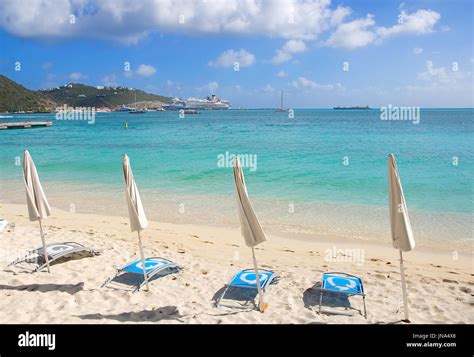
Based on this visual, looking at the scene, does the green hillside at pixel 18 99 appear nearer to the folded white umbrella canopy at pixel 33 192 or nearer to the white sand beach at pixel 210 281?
the white sand beach at pixel 210 281

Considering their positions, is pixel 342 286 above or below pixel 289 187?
below

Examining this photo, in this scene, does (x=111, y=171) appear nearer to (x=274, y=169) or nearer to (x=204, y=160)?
(x=204, y=160)

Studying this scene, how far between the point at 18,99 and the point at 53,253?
142069 mm

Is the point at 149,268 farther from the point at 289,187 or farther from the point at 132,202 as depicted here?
the point at 289,187

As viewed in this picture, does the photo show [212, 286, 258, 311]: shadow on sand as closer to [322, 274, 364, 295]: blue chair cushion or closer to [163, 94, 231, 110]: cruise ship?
[322, 274, 364, 295]: blue chair cushion

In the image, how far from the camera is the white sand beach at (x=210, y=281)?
610cm

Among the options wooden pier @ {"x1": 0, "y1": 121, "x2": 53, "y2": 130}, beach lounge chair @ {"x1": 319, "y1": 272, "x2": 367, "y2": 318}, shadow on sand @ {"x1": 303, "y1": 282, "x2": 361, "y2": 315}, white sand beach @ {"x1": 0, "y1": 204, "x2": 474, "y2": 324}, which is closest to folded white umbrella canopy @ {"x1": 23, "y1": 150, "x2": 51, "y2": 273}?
white sand beach @ {"x1": 0, "y1": 204, "x2": 474, "y2": 324}

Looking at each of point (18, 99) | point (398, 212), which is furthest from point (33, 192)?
point (18, 99)

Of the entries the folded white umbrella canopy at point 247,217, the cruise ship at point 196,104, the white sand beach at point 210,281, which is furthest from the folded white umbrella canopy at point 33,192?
the cruise ship at point 196,104

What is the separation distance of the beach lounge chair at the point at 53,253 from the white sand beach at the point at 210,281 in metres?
0.20

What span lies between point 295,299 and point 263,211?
22.8ft

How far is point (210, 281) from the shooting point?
7.62 metres
